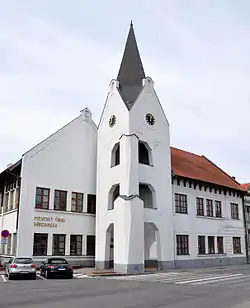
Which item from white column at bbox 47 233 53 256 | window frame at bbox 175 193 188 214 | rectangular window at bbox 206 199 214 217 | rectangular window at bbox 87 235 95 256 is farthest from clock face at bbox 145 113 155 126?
white column at bbox 47 233 53 256

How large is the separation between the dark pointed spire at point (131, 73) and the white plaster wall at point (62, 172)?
4.89 m

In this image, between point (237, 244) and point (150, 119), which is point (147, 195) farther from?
point (237, 244)

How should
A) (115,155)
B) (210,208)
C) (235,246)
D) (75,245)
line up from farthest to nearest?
1. (235,246)
2. (210,208)
3. (115,155)
4. (75,245)

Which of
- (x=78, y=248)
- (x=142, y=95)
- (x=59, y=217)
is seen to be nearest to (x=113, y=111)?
(x=142, y=95)

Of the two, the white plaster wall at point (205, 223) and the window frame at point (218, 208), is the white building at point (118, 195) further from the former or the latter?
the window frame at point (218, 208)

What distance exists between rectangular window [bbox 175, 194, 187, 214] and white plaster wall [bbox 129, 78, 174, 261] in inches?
74.3

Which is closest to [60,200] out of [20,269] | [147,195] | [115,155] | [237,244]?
[115,155]

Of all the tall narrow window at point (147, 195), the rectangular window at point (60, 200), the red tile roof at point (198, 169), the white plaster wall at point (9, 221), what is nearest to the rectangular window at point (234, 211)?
the red tile roof at point (198, 169)

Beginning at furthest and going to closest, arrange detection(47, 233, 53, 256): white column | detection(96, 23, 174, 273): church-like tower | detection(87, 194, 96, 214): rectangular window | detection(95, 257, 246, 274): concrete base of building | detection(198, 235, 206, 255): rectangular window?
1. detection(198, 235, 206, 255): rectangular window
2. detection(87, 194, 96, 214): rectangular window
3. detection(47, 233, 53, 256): white column
4. detection(96, 23, 174, 273): church-like tower
5. detection(95, 257, 246, 274): concrete base of building

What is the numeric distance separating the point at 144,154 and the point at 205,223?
31.6 feet

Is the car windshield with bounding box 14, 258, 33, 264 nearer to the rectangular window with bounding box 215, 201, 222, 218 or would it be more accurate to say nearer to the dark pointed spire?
the dark pointed spire

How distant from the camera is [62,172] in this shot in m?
32.1

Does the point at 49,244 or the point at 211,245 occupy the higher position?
the point at 49,244

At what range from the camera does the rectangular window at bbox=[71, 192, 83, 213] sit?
32.3m
